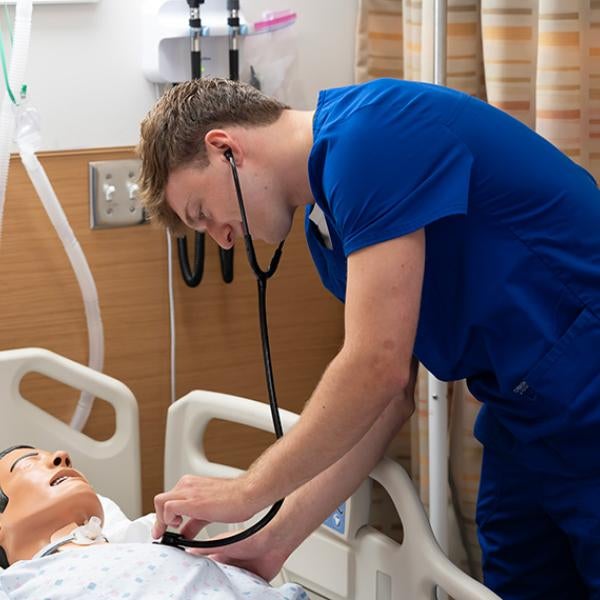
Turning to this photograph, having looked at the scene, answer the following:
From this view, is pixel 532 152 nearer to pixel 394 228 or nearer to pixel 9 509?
pixel 394 228

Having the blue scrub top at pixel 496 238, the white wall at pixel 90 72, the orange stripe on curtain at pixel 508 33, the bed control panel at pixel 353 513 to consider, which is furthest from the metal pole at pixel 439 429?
the white wall at pixel 90 72

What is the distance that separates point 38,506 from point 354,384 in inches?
27.8

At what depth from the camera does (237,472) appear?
7.09 feet

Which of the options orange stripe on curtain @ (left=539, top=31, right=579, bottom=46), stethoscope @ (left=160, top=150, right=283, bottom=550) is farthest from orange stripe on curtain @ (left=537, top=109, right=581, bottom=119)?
stethoscope @ (left=160, top=150, right=283, bottom=550)

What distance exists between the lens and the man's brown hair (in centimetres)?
162

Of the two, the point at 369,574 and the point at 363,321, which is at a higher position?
the point at 363,321

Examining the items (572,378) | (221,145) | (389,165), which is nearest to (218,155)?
(221,145)

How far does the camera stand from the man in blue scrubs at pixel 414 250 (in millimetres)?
1452

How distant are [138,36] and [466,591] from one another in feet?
5.00

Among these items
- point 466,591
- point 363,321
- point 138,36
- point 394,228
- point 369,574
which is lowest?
point 369,574

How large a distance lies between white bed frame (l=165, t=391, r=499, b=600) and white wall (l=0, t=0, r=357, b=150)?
0.75 meters

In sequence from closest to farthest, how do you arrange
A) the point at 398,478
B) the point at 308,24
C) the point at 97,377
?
1. the point at 398,478
2. the point at 97,377
3. the point at 308,24

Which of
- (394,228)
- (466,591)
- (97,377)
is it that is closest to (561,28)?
(394,228)

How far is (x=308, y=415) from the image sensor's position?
1529 mm
